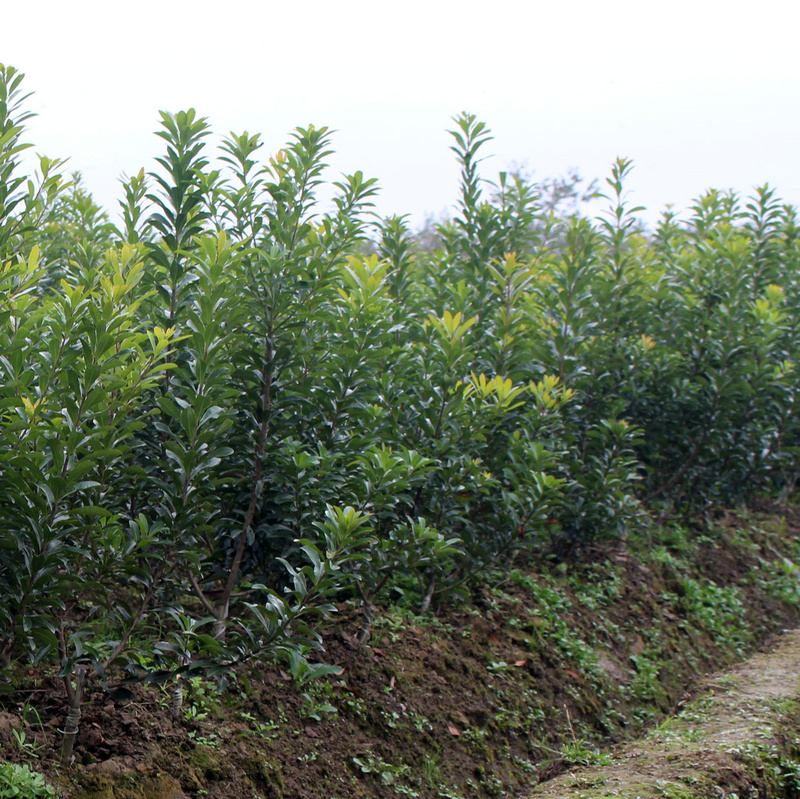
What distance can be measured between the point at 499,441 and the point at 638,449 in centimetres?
284

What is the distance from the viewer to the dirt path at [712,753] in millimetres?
3756

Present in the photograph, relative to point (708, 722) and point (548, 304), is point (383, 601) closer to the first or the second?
point (708, 722)

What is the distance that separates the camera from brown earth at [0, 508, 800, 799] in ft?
10.7

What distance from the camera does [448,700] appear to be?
14.4 feet

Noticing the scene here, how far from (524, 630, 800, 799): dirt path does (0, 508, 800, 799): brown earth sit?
0.31 meters

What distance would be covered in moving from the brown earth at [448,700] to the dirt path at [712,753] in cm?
31

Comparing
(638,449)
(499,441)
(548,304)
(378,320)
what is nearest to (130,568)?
(378,320)

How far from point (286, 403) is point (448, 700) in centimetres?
192

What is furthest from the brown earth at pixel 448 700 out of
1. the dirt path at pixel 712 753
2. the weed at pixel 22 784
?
the dirt path at pixel 712 753

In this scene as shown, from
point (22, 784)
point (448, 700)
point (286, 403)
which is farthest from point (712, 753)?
point (22, 784)

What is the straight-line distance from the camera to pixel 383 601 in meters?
4.92

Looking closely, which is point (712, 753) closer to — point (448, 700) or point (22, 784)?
point (448, 700)

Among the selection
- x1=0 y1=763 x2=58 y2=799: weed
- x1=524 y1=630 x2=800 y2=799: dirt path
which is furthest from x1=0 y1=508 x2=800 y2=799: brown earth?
x1=524 y1=630 x2=800 y2=799: dirt path

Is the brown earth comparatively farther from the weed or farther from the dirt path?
the dirt path
